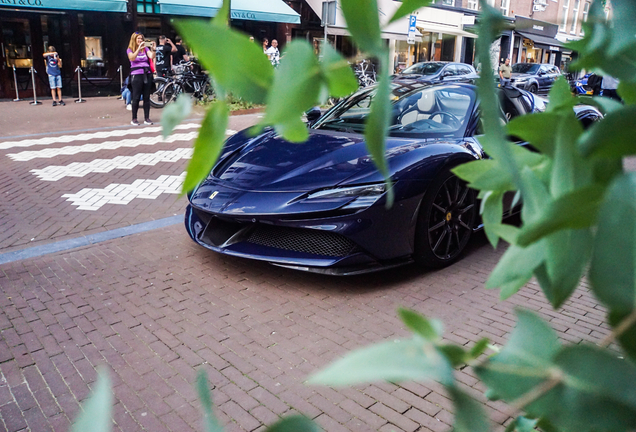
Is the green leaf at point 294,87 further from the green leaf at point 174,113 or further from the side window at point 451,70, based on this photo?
the side window at point 451,70

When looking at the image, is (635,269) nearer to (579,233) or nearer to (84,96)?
(579,233)

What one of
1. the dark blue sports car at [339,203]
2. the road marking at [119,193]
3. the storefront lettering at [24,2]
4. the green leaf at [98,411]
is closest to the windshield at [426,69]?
the storefront lettering at [24,2]

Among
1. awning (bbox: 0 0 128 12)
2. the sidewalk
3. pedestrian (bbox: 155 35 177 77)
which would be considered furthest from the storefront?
the sidewalk

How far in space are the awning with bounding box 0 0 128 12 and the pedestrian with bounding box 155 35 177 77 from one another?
1776 millimetres

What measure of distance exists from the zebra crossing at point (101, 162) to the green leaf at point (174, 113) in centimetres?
509

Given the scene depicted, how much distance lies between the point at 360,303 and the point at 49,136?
8.80 meters

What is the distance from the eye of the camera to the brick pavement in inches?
107

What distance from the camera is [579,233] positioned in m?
0.38

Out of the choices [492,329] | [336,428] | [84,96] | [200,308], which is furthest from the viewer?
[84,96]

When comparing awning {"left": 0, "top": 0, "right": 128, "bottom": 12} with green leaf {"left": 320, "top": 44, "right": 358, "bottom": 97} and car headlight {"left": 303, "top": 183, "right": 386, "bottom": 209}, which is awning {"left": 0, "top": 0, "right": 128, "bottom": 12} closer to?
car headlight {"left": 303, "top": 183, "right": 386, "bottom": 209}

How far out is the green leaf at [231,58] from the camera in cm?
36

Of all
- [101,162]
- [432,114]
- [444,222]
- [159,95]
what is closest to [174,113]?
[444,222]

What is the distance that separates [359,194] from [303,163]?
1.87 feet

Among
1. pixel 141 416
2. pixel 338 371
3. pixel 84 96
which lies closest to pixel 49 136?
pixel 84 96
